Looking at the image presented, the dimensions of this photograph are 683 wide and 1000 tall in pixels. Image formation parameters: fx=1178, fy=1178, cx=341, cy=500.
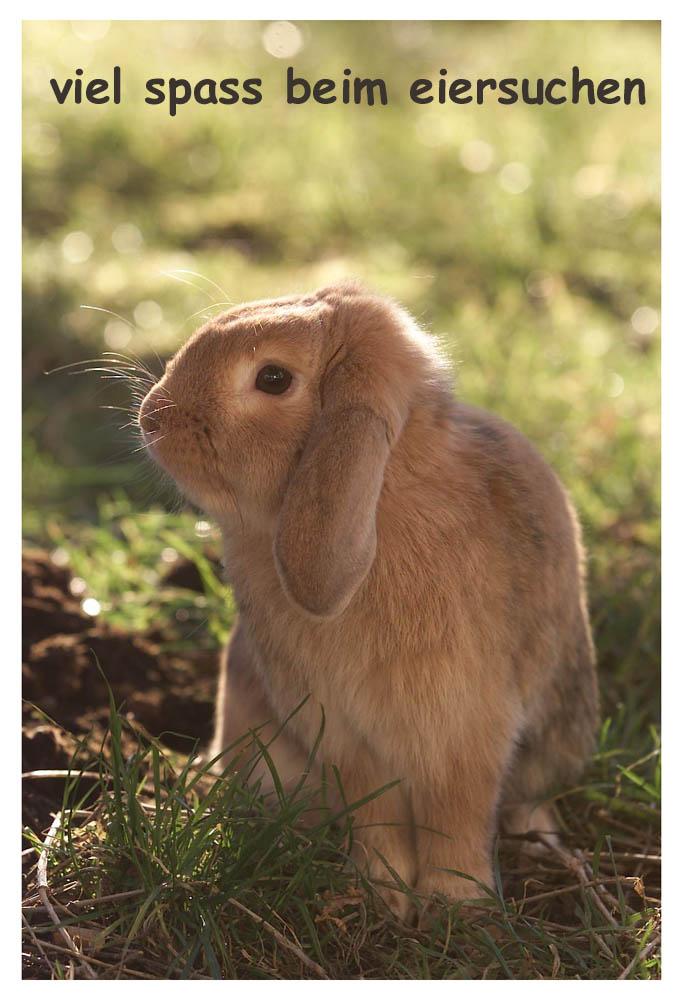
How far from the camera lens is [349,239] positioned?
22.0 ft

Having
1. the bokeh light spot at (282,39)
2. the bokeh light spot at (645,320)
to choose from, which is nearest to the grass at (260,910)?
the bokeh light spot at (645,320)

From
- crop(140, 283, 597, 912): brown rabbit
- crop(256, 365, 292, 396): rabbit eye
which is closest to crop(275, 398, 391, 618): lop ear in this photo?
crop(140, 283, 597, 912): brown rabbit

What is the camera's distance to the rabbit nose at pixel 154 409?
8.38 ft

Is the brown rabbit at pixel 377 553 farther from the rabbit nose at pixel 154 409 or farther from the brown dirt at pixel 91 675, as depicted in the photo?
the brown dirt at pixel 91 675

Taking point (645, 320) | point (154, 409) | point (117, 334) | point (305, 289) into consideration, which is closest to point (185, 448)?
point (154, 409)

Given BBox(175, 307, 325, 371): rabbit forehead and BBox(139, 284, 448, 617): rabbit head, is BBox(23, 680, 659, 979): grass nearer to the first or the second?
BBox(139, 284, 448, 617): rabbit head

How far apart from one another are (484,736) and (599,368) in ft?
10.7

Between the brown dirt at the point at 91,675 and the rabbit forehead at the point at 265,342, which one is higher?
the rabbit forehead at the point at 265,342

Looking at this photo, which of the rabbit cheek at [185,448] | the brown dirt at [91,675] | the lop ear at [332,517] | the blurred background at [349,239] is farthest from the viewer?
the blurred background at [349,239]

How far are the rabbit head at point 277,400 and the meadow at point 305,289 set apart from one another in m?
0.21

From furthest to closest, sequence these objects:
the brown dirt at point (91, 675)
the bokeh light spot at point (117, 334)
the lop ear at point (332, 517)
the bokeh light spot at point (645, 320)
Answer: the bokeh light spot at point (645, 320) → the bokeh light spot at point (117, 334) → the brown dirt at point (91, 675) → the lop ear at point (332, 517)

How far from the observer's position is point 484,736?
2.67 meters

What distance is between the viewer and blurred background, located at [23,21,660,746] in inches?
181
